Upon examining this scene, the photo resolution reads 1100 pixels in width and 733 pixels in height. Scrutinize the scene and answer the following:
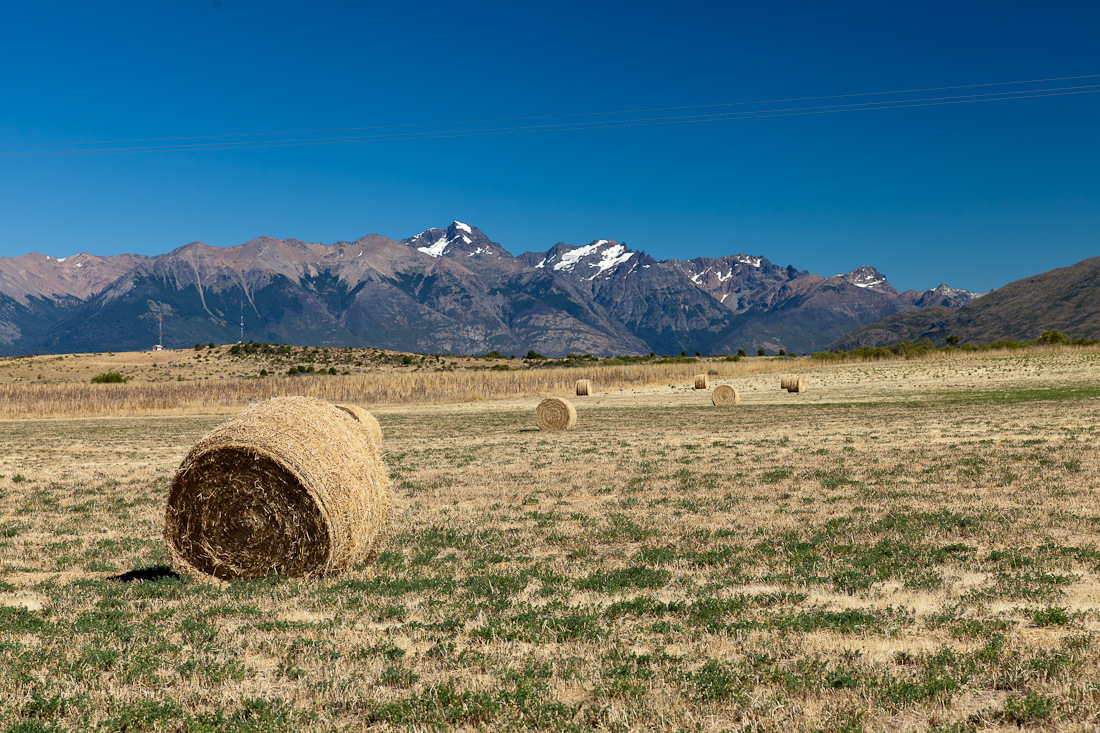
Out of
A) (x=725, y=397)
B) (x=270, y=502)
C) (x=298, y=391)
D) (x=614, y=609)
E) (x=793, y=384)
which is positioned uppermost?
(x=793, y=384)

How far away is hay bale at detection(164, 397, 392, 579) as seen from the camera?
1008cm

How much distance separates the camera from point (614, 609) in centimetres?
850

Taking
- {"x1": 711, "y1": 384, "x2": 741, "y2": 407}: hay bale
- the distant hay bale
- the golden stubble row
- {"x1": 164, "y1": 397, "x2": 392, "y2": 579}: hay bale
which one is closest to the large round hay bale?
{"x1": 711, "y1": 384, "x2": 741, "y2": 407}: hay bale

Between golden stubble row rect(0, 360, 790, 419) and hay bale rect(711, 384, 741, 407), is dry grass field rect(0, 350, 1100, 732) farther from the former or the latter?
golden stubble row rect(0, 360, 790, 419)

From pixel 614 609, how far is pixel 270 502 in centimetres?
454

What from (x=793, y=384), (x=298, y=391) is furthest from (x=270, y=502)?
(x=298, y=391)

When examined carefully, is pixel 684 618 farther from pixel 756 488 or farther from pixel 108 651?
pixel 756 488

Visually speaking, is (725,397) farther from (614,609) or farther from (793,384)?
(614,609)

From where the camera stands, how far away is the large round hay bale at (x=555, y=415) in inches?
1296

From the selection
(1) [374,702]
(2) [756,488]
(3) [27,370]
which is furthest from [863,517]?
(3) [27,370]

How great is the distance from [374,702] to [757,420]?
29.9 meters

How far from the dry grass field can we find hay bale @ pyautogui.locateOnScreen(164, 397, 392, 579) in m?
0.47

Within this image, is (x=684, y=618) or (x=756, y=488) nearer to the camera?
(x=684, y=618)

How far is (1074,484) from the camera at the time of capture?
14969mm
